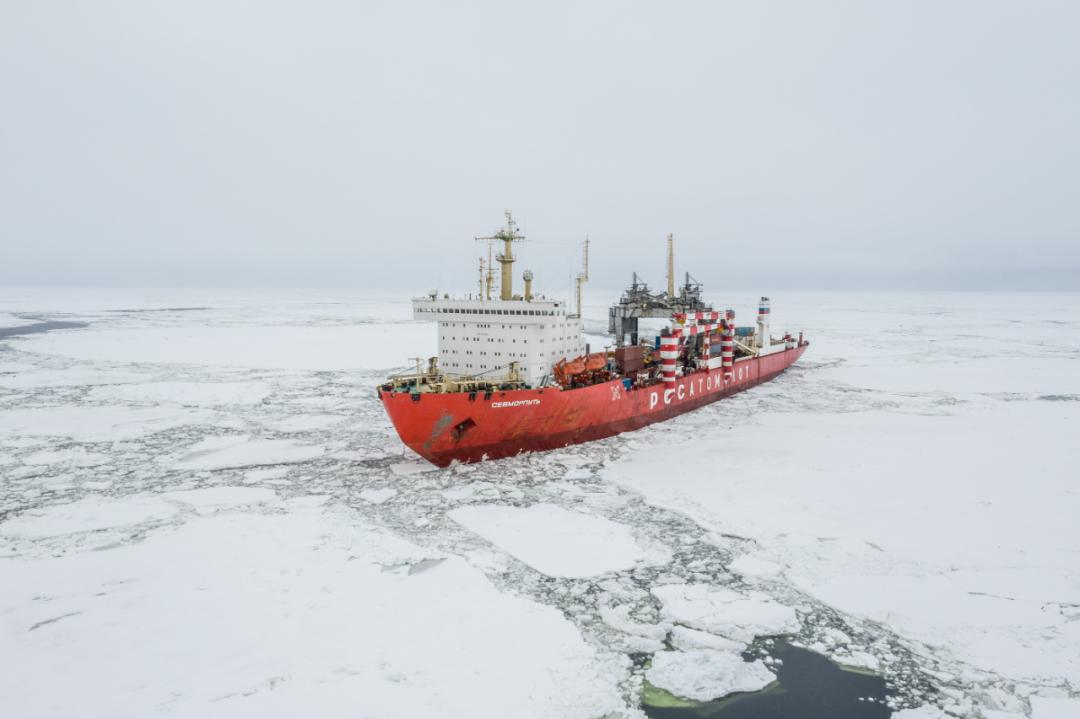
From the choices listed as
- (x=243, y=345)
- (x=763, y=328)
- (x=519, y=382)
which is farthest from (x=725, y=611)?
(x=243, y=345)

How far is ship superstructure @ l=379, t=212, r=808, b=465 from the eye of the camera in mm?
11758

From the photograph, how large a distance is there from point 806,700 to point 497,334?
10301 mm

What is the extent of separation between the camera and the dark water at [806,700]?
16.8ft

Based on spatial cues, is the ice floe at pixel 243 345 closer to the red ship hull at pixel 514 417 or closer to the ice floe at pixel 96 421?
the ice floe at pixel 96 421

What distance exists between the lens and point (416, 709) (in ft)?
Result: 16.7

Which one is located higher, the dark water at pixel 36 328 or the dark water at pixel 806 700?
the dark water at pixel 36 328

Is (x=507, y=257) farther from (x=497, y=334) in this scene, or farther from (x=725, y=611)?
(x=725, y=611)

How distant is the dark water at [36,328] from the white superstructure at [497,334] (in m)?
39.2

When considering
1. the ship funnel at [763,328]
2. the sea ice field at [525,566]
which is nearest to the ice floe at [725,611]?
the sea ice field at [525,566]

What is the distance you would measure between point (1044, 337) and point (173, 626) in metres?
52.9

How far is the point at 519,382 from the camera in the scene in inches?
507

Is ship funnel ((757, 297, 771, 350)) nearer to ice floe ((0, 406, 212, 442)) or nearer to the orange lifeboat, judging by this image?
the orange lifeboat

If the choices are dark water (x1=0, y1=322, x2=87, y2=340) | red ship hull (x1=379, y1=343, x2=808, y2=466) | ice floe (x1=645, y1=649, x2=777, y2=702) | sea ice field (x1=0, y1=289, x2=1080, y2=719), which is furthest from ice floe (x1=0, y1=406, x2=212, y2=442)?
dark water (x1=0, y1=322, x2=87, y2=340)

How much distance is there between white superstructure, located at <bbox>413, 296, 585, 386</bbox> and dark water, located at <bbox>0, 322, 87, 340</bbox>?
39164 millimetres
